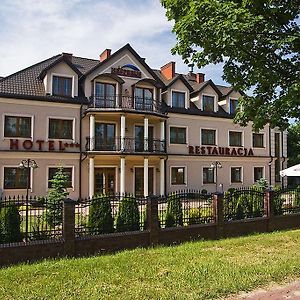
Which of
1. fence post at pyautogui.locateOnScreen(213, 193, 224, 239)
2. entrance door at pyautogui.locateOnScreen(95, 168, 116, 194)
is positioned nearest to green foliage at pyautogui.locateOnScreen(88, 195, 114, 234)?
fence post at pyautogui.locateOnScreen(213, 193, 224, 239)

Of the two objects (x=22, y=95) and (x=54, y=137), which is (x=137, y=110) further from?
(x=22, y=95)

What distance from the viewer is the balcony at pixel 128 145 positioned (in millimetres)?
21969

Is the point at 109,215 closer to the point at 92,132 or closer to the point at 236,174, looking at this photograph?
the point at 92,132

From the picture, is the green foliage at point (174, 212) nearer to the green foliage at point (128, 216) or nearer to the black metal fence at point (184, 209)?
the black metal fence at point (184, 209)

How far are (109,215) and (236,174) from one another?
805 inches

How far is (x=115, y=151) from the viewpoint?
21656mm

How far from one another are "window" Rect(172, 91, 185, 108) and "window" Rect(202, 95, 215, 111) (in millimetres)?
1939

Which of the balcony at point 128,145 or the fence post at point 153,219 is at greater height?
the balcony at point 128,145

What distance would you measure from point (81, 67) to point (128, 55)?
3419 millimetres

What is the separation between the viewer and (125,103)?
23141 millimetres

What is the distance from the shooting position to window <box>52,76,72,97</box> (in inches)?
847

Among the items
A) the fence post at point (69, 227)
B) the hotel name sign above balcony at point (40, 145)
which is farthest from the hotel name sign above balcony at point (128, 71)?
the fence post at point (69, 227)

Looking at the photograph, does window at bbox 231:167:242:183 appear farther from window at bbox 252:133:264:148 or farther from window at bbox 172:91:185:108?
window at bbox 172:91:185:108

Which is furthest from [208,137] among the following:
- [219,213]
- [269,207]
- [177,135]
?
[219,213]
